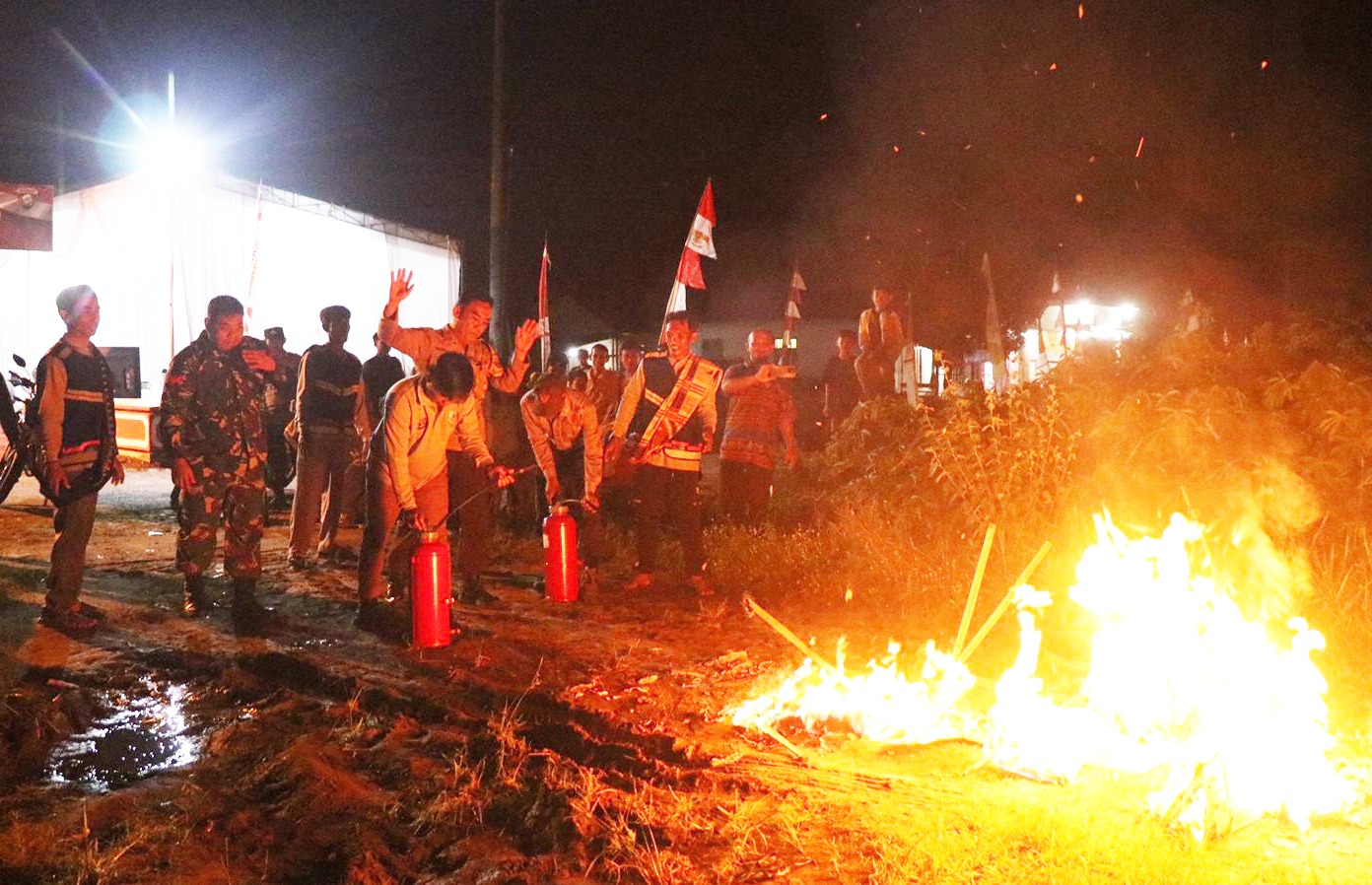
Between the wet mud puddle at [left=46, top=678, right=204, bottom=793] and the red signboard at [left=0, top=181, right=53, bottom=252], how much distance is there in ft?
34.7

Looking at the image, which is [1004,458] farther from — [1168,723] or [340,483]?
[340,483]

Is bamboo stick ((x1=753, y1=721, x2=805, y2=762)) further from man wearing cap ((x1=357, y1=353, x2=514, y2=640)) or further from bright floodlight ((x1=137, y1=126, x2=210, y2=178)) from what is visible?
bright floodlight ((x1=137, y1=126, x2=210, y2=178))

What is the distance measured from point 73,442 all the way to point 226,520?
1009 mm

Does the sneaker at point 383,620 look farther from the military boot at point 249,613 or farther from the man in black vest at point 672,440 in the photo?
the man in black vest at point 672,440

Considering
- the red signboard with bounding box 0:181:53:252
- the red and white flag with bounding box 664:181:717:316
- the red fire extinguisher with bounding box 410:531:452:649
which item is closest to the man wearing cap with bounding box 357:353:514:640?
the red fire extinguisher with bounding box 410:531:452:649

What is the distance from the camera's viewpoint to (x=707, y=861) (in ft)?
11.1

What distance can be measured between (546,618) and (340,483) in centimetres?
277

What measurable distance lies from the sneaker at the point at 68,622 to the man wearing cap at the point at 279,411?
4691 mm

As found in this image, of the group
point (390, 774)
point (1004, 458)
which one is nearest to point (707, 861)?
point (390, 774)

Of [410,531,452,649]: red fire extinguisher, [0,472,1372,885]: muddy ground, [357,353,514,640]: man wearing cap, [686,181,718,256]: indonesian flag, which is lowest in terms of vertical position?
[0,472,1372,885]: muddy ground

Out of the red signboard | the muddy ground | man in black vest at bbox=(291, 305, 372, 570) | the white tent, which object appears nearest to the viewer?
the muddy ground

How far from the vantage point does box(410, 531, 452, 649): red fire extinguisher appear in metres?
5.77

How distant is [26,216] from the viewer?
13430 mm

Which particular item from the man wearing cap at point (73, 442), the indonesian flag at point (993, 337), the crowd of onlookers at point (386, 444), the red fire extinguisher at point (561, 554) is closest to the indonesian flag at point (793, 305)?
the indonesian flag at point (993, 337)
